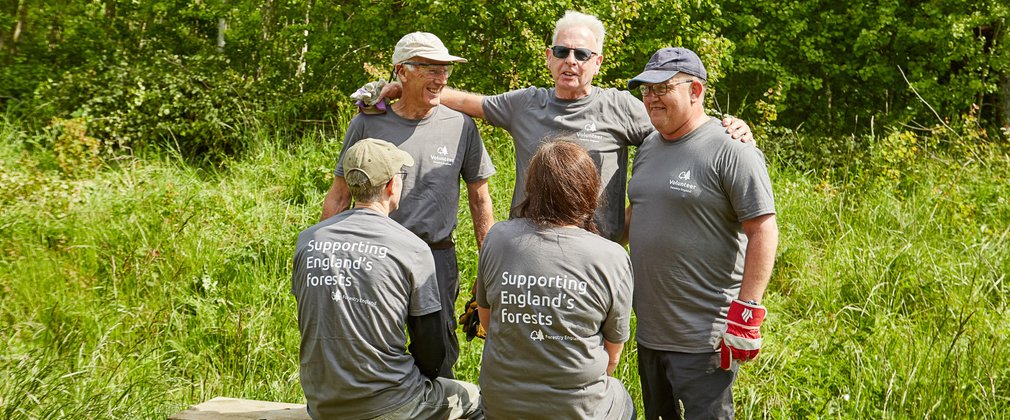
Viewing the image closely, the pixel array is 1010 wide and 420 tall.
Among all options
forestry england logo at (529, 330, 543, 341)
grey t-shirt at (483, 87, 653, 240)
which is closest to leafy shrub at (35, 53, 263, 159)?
grey t-shirt at (483, 87, 653, 240)

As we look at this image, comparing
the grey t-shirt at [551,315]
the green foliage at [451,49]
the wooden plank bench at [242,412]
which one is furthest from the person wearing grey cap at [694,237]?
the green foliage at [451,49]

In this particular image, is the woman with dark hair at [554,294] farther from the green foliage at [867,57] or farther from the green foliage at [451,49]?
the green foliage at [867,57]

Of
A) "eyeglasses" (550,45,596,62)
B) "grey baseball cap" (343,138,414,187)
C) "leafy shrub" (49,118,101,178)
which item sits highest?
"eyeglasses" (550,45,596,62)

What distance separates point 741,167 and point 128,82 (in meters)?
9.81

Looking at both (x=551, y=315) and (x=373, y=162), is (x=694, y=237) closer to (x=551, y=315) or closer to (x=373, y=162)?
(x=551, y=315)

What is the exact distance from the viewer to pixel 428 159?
4.05m

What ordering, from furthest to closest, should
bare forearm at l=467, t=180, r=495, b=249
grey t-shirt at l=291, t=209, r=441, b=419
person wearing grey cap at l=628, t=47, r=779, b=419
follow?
bare forearm at l=467, t=180, r=495, b=249 → person wearing grey cap at l=628, t=47, r=779, b=419 → grey t-shirt at l=291, t=209, r=441, b=419

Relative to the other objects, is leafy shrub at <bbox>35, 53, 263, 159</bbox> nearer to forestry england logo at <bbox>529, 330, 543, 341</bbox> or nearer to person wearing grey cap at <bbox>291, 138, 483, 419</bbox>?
person wearing grey cap at <bbox>291, 138, 483, 419</bbox>

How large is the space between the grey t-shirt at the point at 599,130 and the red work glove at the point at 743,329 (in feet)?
2.75

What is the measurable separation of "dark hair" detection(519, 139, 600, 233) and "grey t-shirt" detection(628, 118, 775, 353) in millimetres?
572

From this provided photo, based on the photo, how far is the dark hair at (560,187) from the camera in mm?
2902

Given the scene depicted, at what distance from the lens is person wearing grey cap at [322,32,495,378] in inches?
157

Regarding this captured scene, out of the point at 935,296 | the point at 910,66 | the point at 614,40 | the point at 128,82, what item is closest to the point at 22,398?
the point at 935,296

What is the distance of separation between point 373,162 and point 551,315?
0.91 m
